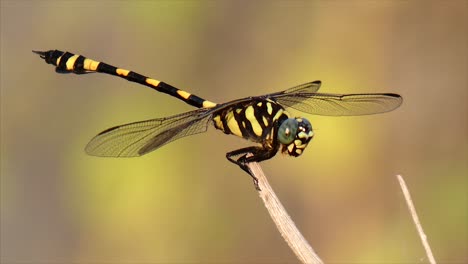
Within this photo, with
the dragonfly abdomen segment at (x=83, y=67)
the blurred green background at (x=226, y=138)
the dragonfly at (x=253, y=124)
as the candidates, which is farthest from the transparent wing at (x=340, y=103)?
the blurred green background at (x=226, y=138)

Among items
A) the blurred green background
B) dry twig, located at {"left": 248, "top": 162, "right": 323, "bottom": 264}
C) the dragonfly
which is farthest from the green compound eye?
the blurred green background

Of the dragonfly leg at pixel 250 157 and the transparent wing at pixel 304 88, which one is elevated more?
the transparent wing at pixel 304 88

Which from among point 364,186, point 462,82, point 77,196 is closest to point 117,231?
point 77,196

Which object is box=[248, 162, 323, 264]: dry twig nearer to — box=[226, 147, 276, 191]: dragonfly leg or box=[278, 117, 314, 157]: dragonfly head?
box=[226, 147, 276, 191]: dragonfly leg

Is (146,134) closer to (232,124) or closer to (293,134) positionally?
(232,124)

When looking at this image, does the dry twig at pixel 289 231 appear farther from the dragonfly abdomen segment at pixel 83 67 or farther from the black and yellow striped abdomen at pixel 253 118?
the dragonfly abdomen segment at pixel 83 67

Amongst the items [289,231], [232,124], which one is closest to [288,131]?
[232,124]
